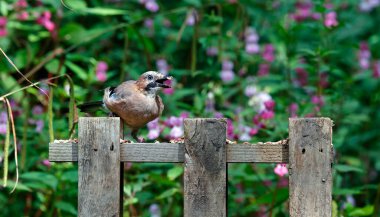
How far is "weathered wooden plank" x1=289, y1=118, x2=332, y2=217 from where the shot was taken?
3189mm

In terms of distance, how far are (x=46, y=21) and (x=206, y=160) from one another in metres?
3.17

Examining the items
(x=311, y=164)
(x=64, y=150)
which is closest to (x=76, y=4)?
(x=64, y=150)

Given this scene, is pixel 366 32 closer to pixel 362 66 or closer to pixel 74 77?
pixel 362 66

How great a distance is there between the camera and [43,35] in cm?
609

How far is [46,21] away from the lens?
6.03 metres

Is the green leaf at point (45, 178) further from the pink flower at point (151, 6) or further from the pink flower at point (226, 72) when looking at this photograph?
the pink flower at point (151, 6)

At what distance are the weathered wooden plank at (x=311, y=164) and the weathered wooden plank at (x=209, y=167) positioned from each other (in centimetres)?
29

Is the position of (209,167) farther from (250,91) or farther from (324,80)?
(324,80)

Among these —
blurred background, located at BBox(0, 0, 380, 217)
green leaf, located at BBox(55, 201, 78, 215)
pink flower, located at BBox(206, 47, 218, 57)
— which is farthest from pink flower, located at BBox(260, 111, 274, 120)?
pink flower, located at BBox(206, 47, 218, 57)

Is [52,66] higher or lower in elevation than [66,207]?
higher

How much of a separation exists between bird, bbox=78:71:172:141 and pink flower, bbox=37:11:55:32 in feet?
5.45

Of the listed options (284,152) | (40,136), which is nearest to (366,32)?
(40,136)

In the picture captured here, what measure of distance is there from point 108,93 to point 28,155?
1.13m

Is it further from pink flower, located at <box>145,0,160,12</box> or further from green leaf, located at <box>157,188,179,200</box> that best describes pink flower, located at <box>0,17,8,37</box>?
green leaf, located at <box>157,188,179,200</box>
